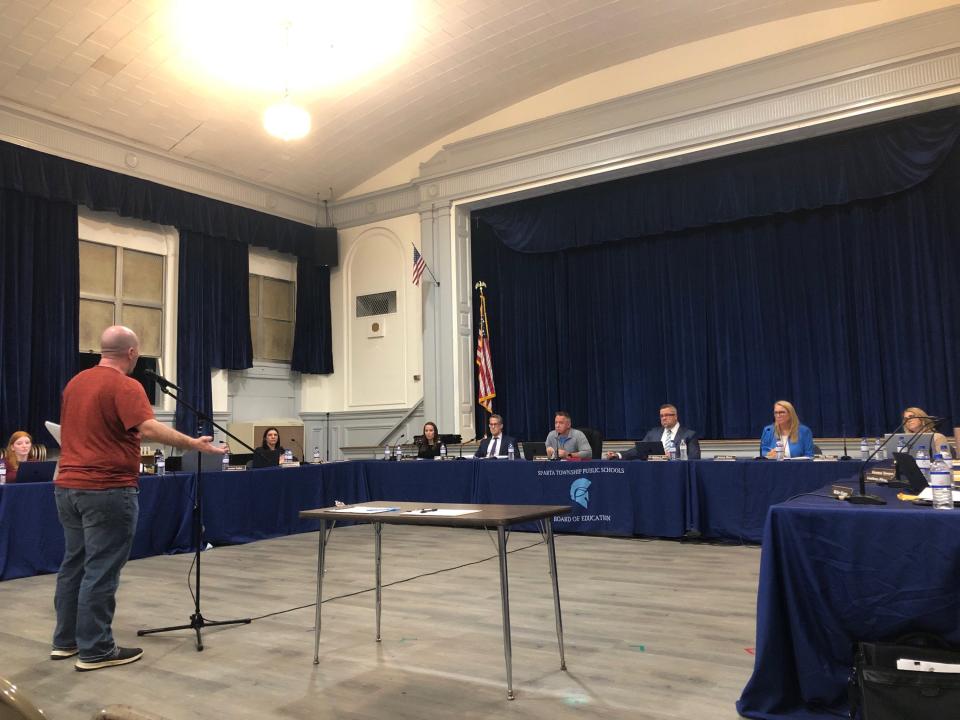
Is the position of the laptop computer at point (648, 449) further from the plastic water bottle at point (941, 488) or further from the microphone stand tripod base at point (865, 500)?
the plastic water bottle at point (941, 488)

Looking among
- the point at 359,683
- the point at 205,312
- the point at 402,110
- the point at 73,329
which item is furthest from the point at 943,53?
the point at 73,329

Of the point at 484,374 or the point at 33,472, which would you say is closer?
the point at 33,472

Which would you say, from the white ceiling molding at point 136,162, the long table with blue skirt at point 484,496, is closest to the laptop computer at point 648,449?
the long table with blue skirt at point 484,496

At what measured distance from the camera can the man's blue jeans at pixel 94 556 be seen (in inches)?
122

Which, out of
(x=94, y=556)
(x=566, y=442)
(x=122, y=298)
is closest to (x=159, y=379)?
(x=94, y=556)

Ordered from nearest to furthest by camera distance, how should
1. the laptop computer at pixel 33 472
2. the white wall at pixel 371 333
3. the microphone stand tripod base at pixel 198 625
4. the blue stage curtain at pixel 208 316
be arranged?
the microphone stand tripod base at pixel 198 625, the laptop computer at pixel 33 472, the blue stage curtain at pixel 208 316, the white wall at pixel 371 333

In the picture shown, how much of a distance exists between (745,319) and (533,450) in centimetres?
364

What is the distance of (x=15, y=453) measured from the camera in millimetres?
6074

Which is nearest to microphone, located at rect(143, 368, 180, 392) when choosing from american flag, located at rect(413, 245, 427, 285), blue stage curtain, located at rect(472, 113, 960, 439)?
american flag, located at rect(413, 245, 427, 285)

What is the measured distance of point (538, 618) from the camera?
12.5 feet

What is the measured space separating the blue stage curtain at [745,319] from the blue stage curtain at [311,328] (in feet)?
7.74

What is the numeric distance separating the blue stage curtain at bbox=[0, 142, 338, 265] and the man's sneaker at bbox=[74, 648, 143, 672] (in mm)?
6555

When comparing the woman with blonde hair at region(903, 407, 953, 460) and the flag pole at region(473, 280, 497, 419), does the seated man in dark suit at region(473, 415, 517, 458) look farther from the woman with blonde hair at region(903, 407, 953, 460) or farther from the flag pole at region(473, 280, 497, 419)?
the woman with blonde hair at region(903, 407, 953, 460)

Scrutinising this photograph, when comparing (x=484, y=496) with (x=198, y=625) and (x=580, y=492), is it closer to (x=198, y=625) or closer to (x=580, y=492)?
(x=580, y=492)
